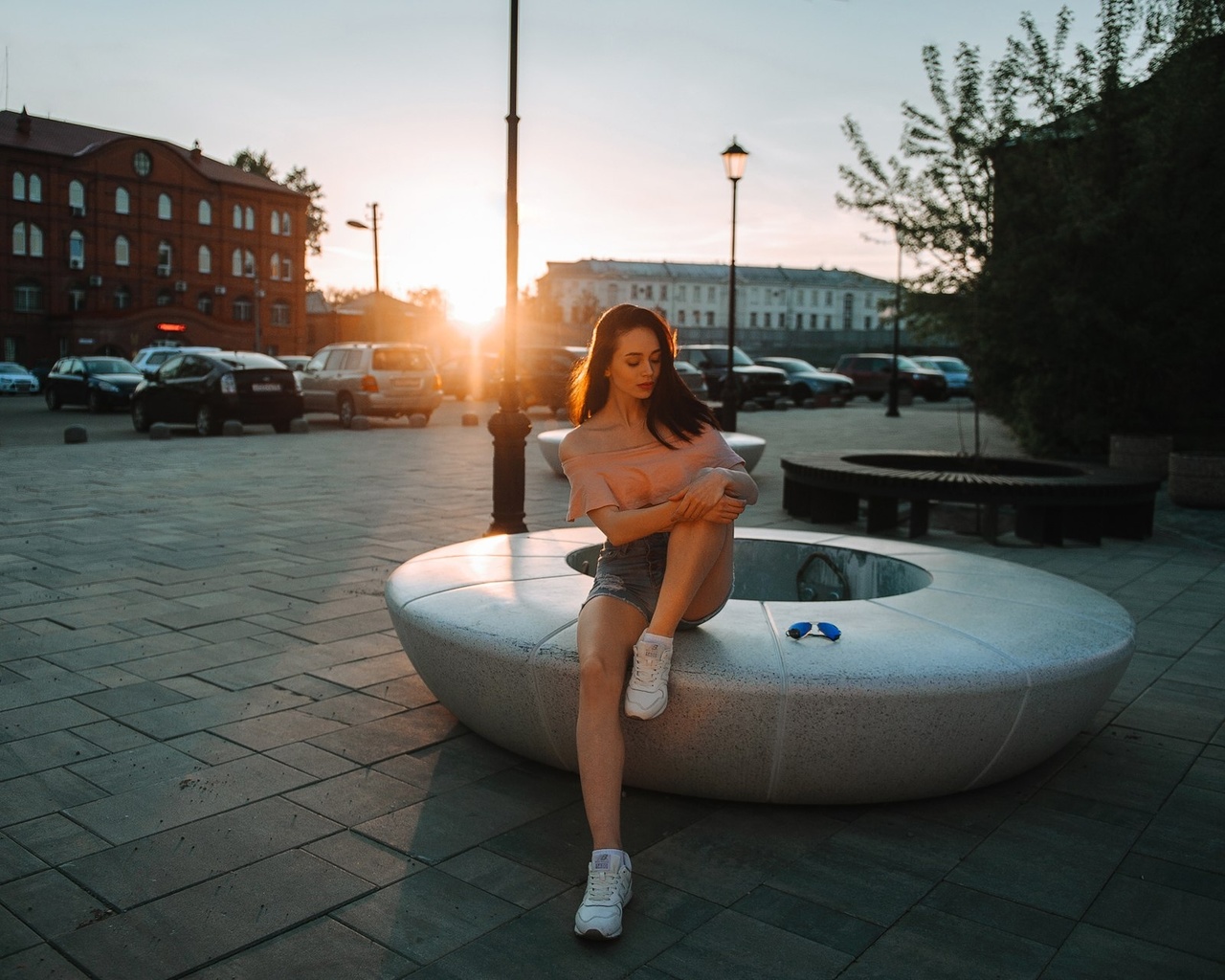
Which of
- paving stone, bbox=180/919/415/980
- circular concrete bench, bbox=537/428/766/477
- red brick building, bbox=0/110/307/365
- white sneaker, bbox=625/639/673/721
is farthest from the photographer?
red brick building, bbox=0/110/307/365

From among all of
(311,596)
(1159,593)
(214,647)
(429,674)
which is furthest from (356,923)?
(1159,593)

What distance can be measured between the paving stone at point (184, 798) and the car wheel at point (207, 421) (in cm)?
1673

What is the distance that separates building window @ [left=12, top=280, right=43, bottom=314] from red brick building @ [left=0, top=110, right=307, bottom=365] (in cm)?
7

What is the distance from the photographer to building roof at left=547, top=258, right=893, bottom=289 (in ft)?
377

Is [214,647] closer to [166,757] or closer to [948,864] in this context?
[166,757]

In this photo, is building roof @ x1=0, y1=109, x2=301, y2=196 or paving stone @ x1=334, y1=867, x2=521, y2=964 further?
building roof @ x1=0, y1=109, x2=301, y2=196

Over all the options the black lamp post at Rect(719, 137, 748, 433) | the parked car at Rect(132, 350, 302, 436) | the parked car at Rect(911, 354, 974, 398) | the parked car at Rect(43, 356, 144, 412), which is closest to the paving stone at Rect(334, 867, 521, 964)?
the black lamp post at Rect(719, 137, 748, 433)

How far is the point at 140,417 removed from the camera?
20.3 m

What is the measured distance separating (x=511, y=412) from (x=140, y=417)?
14.9 metres

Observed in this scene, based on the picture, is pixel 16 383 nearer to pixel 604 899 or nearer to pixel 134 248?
pixel 134 248

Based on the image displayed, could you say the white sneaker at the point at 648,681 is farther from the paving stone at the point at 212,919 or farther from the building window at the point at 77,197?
the building window at the point at 77,197

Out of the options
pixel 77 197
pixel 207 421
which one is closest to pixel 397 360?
pixel 207 421

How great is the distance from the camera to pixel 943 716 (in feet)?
11.1

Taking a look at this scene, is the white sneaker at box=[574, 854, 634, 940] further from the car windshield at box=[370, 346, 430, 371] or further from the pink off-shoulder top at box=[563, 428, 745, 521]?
the car windshield at box=[370, 346, 430, 371]
